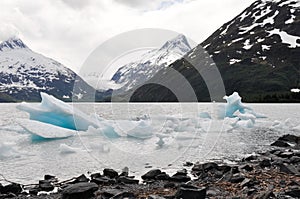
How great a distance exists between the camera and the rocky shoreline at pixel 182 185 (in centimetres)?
978

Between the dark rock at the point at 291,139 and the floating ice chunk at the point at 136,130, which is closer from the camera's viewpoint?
the dark rock at the point at 291,139

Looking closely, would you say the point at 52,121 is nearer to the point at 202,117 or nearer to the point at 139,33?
the point at 139,33

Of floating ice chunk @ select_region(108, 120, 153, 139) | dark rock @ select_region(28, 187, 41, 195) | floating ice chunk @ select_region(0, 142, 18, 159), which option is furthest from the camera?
floating ice chunk @ select_region(108, 120, 153, 139)

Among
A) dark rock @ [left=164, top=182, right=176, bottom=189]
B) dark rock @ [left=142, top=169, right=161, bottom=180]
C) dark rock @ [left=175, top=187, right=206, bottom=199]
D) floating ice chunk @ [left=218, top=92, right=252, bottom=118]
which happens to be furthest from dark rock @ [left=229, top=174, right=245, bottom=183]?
floating ice chunk @ [left=218, top=92, right=252, bottom=118]

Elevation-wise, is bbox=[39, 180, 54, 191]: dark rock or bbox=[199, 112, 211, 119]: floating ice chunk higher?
bbox=[199, 112, 211, 119]: floating ice chunk

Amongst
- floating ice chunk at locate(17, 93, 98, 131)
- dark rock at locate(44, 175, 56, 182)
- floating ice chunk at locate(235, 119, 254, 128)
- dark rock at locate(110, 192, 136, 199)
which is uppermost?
floating ice chunk at locate(17, 93, 98, 131)

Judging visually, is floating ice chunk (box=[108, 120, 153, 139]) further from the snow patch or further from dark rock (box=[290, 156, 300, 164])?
the snow patch

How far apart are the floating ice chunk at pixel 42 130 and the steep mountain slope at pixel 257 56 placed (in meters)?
82.1

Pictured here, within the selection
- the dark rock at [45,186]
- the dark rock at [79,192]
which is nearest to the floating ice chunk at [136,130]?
the dark rock at [45,186]

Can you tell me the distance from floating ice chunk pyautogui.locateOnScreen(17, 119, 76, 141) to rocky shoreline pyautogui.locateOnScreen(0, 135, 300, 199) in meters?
11.8

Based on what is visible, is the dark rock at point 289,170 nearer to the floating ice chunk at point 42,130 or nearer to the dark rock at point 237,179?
the dark rock at point 237,179

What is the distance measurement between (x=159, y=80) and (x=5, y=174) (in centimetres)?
14986

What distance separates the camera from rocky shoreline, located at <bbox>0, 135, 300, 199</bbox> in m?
9.78

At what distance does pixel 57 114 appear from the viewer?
27.5m
